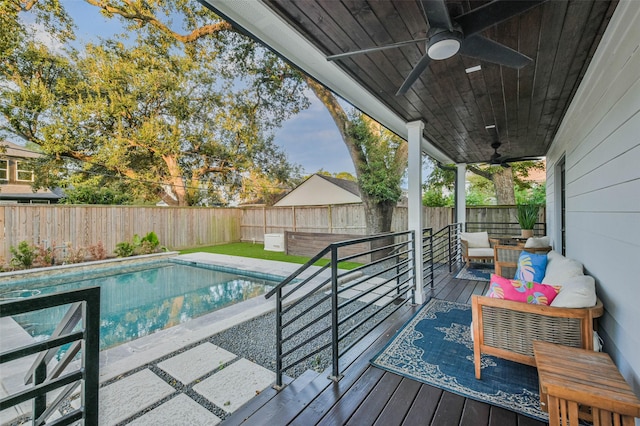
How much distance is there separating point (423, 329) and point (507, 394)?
1.04 m

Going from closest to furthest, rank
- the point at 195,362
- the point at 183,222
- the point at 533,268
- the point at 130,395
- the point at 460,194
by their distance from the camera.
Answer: the point at 130,395 → the point at 195,362 → the point at 533,268 → the point at 460,194 → the point at 183,222

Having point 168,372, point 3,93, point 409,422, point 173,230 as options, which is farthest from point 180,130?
point 409,422

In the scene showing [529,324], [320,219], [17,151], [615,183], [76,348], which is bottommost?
[529,324]

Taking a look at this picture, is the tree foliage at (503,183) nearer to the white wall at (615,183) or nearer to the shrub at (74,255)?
the white wall at (615,183)

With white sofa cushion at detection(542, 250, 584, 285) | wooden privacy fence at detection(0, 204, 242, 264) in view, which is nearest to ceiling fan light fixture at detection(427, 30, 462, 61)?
white sofa cushion at detection(542, 250, 584, 285)

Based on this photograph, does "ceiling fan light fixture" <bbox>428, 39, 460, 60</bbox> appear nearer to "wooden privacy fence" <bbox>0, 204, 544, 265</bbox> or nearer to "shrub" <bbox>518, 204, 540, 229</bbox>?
"shrub" <bbox>518, 204, 540, 229</bbox>

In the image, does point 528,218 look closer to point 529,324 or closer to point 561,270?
point 561,270

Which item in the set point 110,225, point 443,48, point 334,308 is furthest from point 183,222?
point 443,48

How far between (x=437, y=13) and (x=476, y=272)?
516 cm

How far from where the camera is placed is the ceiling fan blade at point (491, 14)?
55.7 inches

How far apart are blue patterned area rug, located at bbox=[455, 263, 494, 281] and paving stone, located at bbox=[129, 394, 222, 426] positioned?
181 inches

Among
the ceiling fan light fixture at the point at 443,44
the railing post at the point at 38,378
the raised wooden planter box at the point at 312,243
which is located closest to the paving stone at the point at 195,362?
the railing post at the point at 38,378

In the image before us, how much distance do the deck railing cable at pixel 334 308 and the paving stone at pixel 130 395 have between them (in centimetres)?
90

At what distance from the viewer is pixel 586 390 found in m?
1.28
